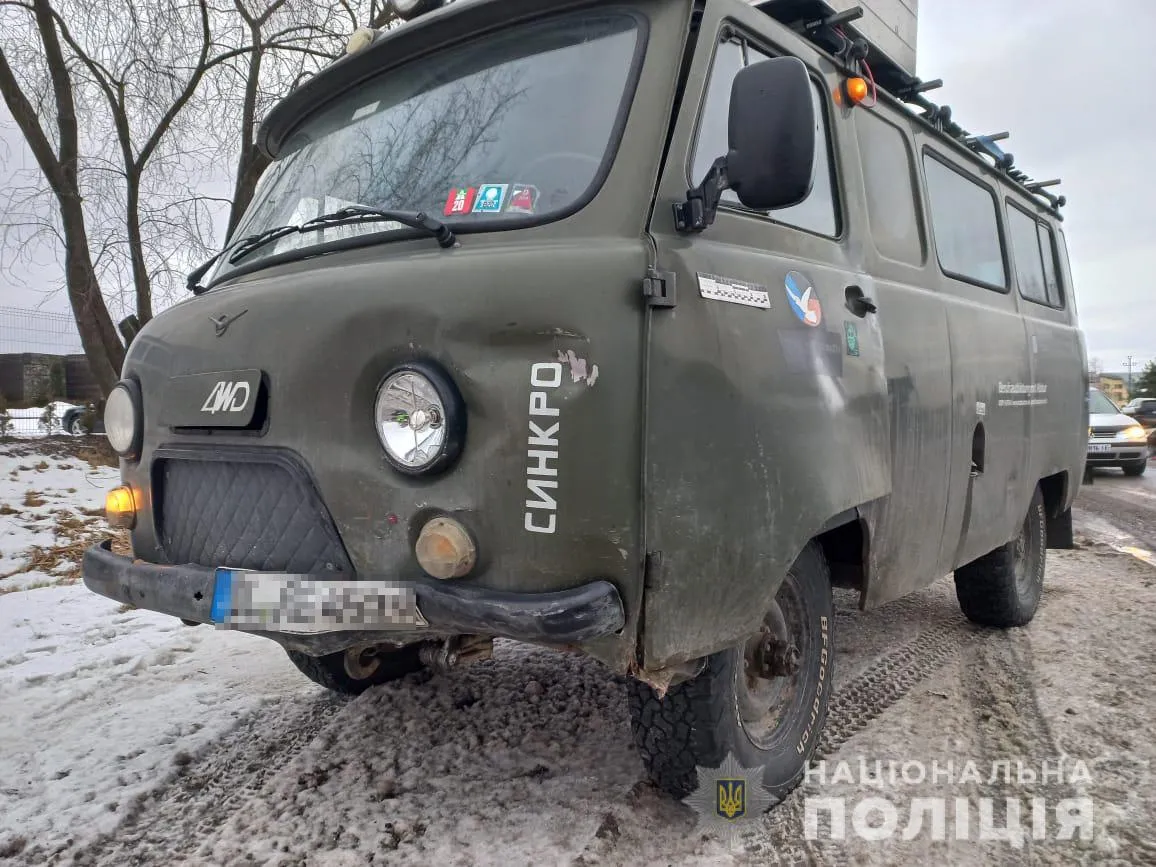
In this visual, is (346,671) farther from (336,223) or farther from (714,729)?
(336,223)

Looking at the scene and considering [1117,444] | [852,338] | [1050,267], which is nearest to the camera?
[852,338]

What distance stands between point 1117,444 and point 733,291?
13220 millimetres

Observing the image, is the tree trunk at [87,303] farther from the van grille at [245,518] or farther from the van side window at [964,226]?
the van side window at [964,226]

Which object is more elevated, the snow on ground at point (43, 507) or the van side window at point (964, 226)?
the van side window at point (964, 226)

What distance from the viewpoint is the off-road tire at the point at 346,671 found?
11.3 feet

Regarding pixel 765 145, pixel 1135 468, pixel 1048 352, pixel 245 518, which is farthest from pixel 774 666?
pixel 1135 468

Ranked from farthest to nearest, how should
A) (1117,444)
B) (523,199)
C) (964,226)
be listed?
(1117,444) < (964,226) < (523,199)

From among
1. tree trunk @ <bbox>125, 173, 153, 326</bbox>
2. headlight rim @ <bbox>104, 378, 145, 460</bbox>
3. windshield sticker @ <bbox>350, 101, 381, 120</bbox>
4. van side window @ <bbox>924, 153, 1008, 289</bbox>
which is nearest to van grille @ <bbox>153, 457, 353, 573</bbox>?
headlight rim @ <bbox>104, 378, 145, 460</bbox>

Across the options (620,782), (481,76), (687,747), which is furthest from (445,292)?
(620,782)

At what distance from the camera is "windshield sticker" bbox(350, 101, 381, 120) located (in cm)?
292

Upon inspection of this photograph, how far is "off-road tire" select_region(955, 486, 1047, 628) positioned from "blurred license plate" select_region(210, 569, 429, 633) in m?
3.42

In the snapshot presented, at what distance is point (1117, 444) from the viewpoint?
1294 centimetres

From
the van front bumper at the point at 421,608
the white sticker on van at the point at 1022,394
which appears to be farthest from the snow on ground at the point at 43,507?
the white sticker on van at the point at 1022,394

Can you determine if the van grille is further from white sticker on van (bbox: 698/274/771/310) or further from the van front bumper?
white sticker on van (bbox: 698/274/771/310)
